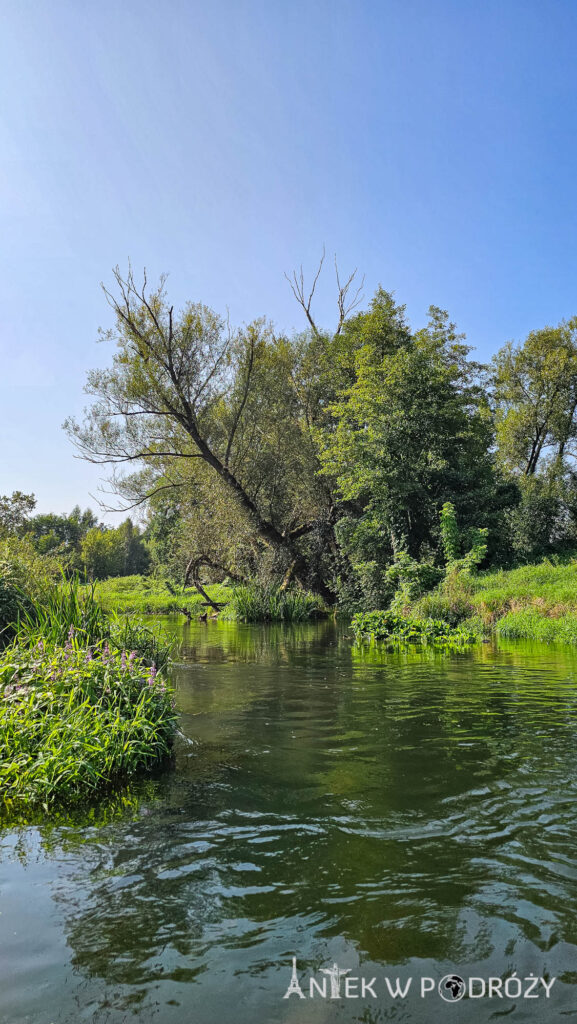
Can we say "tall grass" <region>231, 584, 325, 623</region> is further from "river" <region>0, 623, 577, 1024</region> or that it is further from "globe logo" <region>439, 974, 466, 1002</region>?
"globe logo" <region>439, 974, 466, 1002</region>

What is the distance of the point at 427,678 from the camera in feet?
36.1

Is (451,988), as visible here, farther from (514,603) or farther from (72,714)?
(514,603)

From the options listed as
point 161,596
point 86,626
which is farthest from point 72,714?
point 161,596

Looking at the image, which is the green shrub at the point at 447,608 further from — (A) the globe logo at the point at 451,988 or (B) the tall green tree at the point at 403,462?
(A) the globe logo at the point at 451,988

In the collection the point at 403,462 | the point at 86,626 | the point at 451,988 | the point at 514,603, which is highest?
the point at 403,462

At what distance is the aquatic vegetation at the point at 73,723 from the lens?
4.86m

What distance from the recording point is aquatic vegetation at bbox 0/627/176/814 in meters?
4.86

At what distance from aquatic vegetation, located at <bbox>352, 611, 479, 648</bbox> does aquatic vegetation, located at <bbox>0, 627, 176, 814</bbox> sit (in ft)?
37.5

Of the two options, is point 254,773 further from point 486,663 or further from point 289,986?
point 486,663

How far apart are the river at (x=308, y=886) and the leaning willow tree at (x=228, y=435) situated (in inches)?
881

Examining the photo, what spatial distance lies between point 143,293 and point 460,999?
27096 mm

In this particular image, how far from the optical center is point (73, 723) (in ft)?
17.4

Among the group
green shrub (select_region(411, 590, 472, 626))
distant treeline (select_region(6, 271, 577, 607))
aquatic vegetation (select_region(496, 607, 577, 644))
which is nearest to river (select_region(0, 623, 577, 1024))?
aquatic vegetation (select_region(496, 607, 577, 644))

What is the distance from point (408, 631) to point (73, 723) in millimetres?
14354
